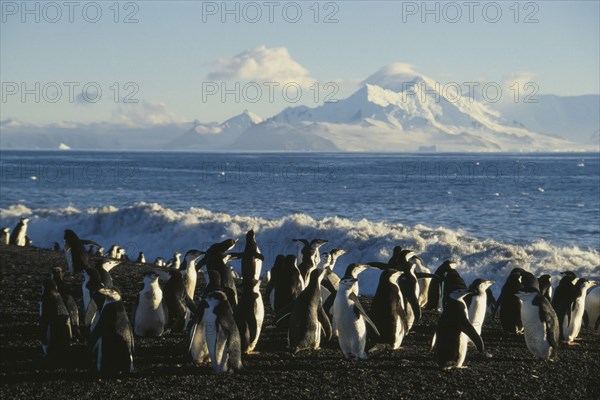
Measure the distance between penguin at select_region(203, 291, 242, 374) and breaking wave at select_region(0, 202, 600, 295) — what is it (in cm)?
823

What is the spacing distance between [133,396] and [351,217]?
100 ft

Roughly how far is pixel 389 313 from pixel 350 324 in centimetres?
60

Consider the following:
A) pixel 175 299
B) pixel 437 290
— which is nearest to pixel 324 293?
pixel 175 299

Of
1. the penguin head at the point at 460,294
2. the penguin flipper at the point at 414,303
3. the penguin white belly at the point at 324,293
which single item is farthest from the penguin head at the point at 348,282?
the penguin flipper at the point at 414,303

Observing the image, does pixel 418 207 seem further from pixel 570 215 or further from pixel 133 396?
Result: pixel 133 396

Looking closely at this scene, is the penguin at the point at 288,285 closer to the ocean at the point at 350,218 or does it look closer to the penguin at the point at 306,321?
the penguin at the point at 306,321

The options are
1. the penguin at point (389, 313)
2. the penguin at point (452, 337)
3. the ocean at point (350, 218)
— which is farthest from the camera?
the ocean at point (350, 218)

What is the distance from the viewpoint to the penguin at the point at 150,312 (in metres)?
9.19

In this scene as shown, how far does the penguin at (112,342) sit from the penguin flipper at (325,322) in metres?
2.38

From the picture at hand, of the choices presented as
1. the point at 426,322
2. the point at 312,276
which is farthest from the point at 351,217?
the point at 312,276

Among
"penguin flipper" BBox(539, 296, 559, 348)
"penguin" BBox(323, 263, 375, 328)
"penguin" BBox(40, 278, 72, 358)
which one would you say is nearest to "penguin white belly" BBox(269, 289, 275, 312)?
"penguin" BBox(323, 263, 375, 328)

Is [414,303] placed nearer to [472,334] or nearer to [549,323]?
[549,323]

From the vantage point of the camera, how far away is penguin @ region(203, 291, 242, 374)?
7.82 metres

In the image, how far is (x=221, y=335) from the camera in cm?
779
